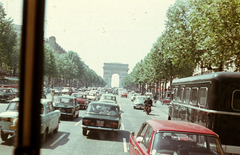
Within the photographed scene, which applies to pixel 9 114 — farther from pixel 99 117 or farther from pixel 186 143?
pixel 186 143

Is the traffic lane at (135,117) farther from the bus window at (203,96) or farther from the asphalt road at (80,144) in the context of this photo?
the bus window at (203,96)

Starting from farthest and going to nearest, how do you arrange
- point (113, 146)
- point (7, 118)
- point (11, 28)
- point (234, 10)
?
point (11, 28)
point (234, 10)
point (113, 146)
point (7, 118)

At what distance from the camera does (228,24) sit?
16.7 metres

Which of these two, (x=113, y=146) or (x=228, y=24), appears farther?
(x=228, y=24)

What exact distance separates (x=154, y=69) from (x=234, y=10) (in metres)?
37.8

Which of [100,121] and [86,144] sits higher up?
[100,121]

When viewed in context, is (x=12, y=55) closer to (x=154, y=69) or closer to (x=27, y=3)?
(x=154, y=69)

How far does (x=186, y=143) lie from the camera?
226 inches

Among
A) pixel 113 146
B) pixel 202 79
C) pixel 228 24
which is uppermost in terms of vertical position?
pixel 228 24

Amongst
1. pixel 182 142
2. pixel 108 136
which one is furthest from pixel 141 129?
pixel 108 136

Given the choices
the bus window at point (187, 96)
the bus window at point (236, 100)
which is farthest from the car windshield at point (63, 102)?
the bus window at point (236, 100)

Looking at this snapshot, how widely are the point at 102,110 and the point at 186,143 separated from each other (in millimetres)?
8159

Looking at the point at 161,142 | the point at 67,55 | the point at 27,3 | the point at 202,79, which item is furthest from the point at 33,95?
the point at 67,55

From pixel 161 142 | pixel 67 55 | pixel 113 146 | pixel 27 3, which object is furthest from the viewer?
pixel 67 55
